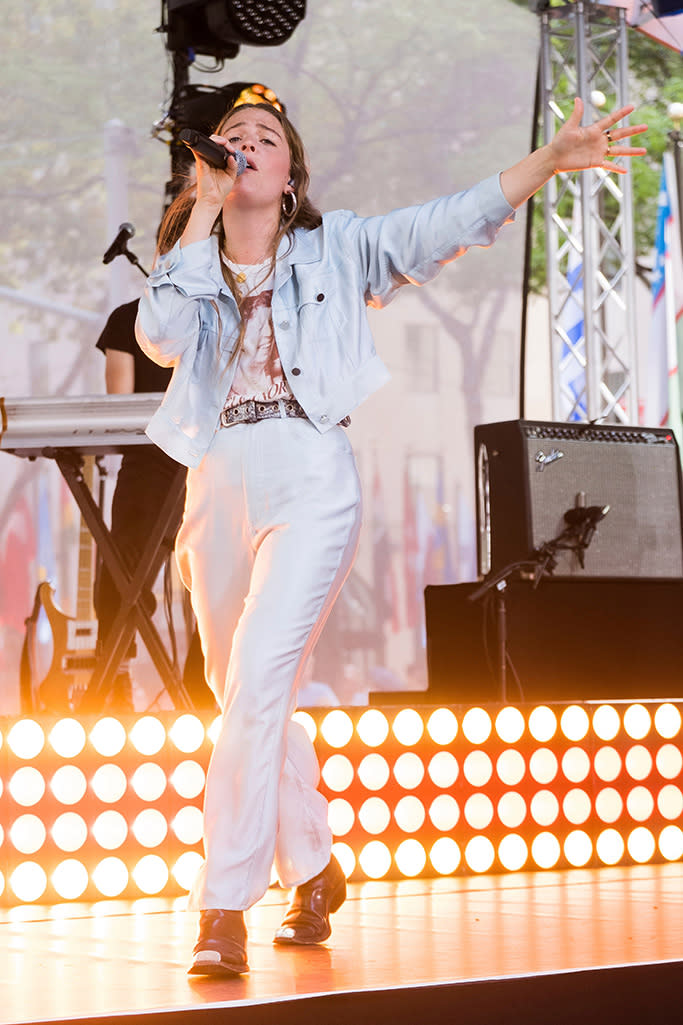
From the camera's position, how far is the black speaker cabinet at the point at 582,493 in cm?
403

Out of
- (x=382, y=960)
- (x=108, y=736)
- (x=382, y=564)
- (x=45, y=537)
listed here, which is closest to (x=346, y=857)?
(x=108, y=736)

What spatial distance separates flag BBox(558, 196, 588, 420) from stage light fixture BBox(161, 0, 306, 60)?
6.10 feet

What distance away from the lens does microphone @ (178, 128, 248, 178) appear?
206 cm

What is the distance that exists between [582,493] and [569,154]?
2.00 m

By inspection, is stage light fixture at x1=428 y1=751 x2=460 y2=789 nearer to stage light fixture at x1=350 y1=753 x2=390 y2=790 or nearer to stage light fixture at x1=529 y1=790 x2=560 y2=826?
stage light fixture at x1=350 y1=753 x2=390 y2=790

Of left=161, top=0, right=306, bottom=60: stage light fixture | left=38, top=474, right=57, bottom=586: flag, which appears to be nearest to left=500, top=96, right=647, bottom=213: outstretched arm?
left=161, top=0, right=306, bottom=60: stage light fixture

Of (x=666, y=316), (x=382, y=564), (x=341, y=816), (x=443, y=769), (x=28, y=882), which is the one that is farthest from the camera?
(x=382, y=564)

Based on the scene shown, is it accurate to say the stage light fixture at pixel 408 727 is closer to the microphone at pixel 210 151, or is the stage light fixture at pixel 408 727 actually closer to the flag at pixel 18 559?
the microphone at pixel 210 151

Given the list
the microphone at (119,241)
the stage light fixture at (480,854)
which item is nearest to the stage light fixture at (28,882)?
the stage light fixture at (480,854)

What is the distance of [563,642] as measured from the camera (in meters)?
3.78

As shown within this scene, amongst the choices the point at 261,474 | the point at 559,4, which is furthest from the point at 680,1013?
the point at 559,4

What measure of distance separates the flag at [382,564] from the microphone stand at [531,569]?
10.5 ft

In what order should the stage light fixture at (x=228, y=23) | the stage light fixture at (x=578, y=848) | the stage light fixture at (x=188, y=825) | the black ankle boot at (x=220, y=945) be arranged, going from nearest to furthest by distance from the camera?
the black ankle boot at (x=220, y=945) → the stage light fixture at (x=188, y=825) → the stage light fixture at (x=578, y=848) → the stage light fixture at (x=228, y=23)

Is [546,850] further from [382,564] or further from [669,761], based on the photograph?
[382,564]
